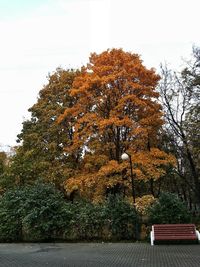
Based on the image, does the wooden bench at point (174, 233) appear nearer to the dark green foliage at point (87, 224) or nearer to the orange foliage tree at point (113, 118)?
the dark green foliage at point (87, 224)

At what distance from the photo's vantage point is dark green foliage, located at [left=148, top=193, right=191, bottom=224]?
17016 mm

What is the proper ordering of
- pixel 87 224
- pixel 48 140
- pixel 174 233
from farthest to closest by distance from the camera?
pixel 48 140
pixel 87 224
pixel 174 233

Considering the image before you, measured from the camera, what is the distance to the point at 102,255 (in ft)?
42.2

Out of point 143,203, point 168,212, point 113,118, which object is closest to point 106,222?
point 168,212

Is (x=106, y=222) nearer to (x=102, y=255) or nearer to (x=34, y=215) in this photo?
(x=34, y=215)

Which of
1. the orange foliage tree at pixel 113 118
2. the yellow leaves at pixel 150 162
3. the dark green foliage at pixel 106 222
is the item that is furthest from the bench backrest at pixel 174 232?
the orange foliage tree at pixel 113 118

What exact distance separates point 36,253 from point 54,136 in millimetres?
13982

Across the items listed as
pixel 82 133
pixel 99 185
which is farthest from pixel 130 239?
pixel 82 133

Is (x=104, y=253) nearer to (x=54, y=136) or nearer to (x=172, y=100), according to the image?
(x=54, y=136)

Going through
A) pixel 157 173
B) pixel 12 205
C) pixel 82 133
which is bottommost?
pixel 12 205

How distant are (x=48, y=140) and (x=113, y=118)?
718 centimetres

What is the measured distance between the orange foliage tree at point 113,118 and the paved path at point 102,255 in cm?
719

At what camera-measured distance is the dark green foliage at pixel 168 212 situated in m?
17.0

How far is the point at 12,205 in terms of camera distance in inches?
Result: 756
